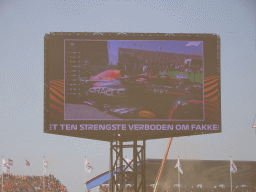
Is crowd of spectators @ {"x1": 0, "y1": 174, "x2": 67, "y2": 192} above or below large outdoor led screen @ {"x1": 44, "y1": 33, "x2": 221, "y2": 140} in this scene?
below

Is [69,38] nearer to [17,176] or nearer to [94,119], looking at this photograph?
[94,119]

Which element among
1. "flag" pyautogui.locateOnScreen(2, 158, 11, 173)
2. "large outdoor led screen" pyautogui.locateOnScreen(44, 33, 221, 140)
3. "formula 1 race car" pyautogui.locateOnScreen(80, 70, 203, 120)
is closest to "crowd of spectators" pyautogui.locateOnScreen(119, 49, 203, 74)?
"large outdoor led screen" pyautogui.locateOnScreen(44, 33, 221, 140)

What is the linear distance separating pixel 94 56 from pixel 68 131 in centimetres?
320

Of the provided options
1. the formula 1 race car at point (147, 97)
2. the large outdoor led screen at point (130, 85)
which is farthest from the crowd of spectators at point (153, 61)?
the formula 1 race car at point (147, 97)

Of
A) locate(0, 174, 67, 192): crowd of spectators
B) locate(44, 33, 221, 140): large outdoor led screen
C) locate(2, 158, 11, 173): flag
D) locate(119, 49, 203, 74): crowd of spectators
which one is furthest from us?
locate(0, 174, 67, 192): crowd of spectators

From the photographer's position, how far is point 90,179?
168ft

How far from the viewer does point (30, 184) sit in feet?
184

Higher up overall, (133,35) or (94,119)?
(133,35)

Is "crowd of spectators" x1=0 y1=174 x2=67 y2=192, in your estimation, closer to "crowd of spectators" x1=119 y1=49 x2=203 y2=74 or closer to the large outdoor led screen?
the large outdoor led screen

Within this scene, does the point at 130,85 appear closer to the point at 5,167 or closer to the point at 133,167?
the point at 133,167

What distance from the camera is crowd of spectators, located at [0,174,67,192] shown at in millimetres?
51941

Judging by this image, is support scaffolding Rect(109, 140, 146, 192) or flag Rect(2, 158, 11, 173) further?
flag Rect(2, 158, 11, 173)

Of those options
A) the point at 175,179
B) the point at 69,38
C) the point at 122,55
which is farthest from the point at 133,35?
the point at 175,179

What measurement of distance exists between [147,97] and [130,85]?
84 centimetres
